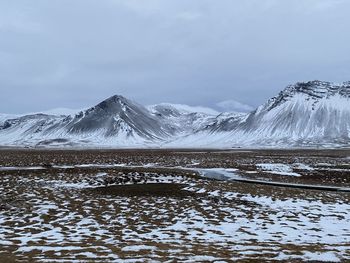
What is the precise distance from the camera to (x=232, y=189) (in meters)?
26.5

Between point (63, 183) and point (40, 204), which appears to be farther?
point (63, 183)

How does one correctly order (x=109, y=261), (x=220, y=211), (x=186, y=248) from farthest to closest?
(x=220, y=211)
(x=186, y=248)
(x=109, y=261)

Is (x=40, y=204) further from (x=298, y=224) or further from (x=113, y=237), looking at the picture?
(x=298, y=224)

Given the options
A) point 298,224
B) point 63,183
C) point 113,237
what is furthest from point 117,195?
point 298,224

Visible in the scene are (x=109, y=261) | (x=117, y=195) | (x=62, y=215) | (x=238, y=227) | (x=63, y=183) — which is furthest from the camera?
(x=63, y=183)

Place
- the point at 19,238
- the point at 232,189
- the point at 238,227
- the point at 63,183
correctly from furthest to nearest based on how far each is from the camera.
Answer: the point at 63,183 < the point at 232,189 < the point at 238,227 < the point at 19,238

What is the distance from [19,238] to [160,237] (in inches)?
202

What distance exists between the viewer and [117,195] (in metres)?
23.6

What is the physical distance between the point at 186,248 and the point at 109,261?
2793mm

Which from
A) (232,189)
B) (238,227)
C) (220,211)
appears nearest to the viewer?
(238,227)

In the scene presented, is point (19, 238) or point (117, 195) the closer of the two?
point (19, 238)

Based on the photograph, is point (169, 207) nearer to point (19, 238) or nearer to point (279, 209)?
point (279, 209)

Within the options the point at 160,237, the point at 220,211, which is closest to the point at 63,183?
the point at 220,211

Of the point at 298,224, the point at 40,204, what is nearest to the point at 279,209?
the point at 298,224
